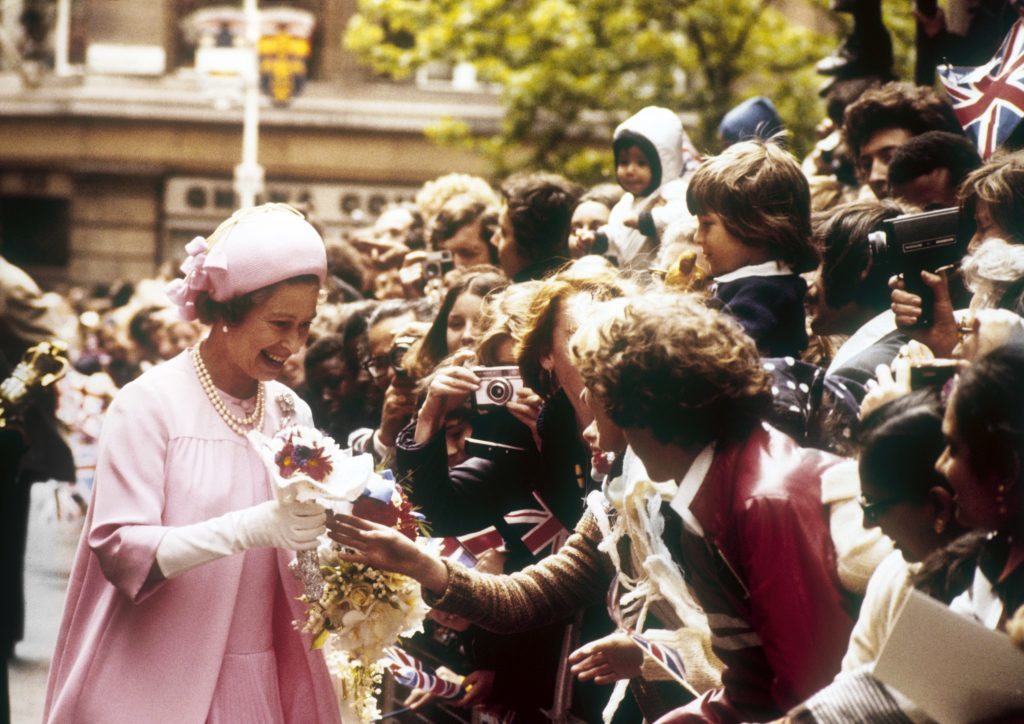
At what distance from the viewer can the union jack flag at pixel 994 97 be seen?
5.80 m

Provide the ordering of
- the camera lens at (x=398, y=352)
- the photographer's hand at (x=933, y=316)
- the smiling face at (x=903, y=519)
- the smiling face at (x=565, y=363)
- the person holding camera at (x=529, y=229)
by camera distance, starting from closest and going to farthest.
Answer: the smiling face at (x=903, y=519)
the photographer's hand at (x=933, y=316)
the smiling face at (x=565, y=363)
the camera lens at (x=398, y=352)
the person holding camera at (x=529, y=229)

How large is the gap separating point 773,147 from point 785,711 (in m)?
2.06

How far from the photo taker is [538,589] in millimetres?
4562

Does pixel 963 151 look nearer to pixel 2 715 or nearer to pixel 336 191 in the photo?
pixel 2 715

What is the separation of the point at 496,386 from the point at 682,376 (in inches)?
72.8

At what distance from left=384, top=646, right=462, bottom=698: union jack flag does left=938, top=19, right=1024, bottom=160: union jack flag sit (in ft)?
8.88

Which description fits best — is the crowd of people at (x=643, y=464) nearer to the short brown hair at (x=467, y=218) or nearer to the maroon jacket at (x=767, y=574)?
the maroon jacket at (x=767, y=574)

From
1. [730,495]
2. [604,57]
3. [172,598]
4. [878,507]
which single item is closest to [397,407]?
[172,598]

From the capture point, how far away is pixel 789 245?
4.70 m

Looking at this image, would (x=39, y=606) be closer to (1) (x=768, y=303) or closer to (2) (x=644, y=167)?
(2) (x=644, y=167)

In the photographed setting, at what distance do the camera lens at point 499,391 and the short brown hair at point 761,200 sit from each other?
2.99ft

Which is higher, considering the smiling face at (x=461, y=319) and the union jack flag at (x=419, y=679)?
the smiling face at (x=461, y=319)

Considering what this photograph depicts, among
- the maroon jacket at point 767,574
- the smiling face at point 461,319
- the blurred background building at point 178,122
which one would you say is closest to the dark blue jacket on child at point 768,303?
the maroon jacket at point 767,574

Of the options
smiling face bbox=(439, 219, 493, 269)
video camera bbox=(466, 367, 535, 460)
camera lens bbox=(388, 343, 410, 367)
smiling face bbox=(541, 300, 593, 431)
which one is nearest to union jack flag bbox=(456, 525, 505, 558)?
video camera bbox=(466, 367, 535, 460)
